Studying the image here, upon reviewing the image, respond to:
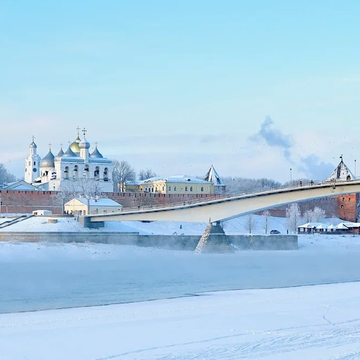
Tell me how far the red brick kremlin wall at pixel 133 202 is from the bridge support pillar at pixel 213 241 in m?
22.2

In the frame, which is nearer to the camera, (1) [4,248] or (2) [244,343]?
(2) [244,343]

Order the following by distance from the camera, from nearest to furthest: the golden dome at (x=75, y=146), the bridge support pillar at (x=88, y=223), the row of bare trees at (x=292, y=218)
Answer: the bridge support pillar at (x=88, y=223) < the row of bare trees at (x=292, y=218) < the golden dome at (x=75, y=146)

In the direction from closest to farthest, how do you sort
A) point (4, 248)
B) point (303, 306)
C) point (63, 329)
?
1. point (63, 329)
2. point (303, 306)
3. point (4, 248)

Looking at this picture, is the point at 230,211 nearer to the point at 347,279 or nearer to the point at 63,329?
the point at 347,279

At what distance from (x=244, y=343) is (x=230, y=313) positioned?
3341 millimetres

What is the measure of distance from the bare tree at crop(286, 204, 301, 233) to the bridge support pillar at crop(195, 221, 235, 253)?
2319 cm

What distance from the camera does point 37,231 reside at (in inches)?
1593

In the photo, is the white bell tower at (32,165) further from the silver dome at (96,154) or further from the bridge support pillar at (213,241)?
the bridge support pillar at (213,241)

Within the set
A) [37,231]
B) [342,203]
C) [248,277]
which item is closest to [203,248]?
[37,231]

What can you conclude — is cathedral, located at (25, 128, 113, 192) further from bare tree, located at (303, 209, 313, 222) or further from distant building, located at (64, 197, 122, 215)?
bare tree, located at (303, 209, 313, 222)

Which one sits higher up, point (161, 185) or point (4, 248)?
point (161, 185)

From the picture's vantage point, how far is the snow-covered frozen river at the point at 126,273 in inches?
704

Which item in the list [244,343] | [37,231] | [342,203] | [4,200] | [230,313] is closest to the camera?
[244,343]

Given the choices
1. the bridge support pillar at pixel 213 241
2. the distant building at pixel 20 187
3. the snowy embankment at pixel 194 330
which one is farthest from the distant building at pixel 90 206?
the snowy embankment at pixel 194 330
